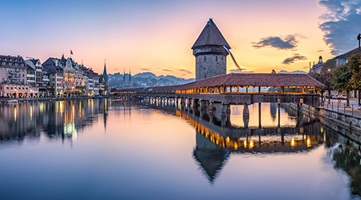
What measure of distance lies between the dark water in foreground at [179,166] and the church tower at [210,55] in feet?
154

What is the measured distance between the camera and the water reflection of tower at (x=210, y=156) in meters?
15.5

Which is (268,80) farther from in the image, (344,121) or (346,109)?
(344,121)

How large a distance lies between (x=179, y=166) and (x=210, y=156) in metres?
2.87

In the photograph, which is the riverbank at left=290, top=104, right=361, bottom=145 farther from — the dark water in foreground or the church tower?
the church tower

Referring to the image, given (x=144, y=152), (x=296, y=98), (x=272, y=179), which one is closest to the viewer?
(x=272, y=179)

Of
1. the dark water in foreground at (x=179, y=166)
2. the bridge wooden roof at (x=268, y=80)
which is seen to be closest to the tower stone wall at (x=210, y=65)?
the bridge wooden roof at (x=268, y=80)

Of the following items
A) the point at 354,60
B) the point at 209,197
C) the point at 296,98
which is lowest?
the point at 209,197

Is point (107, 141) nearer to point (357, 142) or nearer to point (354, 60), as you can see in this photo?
point (357, 142)

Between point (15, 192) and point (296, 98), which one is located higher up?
point (296, 98)

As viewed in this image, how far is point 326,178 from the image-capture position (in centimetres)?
1433

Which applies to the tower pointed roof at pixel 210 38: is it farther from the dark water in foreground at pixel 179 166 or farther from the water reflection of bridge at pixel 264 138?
the dark water in foreground at pixel 179 166

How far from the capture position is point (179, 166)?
16656mm

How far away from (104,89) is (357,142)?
176 meters

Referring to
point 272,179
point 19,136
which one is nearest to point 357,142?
point 272,179
